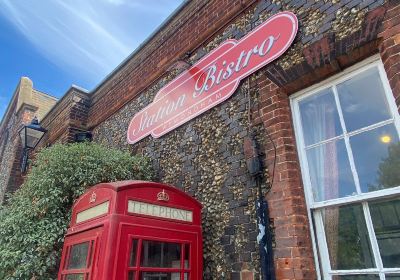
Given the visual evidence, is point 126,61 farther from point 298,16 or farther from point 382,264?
point 382,264

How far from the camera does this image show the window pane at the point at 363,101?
3.04 meters

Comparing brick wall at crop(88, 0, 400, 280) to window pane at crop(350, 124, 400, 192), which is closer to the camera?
window pane at crop(350, 124, 400, 192)

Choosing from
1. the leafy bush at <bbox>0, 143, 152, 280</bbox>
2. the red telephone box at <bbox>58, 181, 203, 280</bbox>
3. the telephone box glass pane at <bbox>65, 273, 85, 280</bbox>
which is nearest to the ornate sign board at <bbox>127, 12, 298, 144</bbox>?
the leafy bush at <bbox>0, 143, 152, 280</bbox>

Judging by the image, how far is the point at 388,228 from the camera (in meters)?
2.73

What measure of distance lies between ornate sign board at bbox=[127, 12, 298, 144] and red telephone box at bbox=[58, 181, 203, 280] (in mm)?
1708

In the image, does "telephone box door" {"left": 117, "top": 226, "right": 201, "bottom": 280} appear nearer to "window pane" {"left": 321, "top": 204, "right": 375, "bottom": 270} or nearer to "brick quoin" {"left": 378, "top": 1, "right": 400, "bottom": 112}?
"window pane" {"left": 321, "top": 204, "right": 375, "bottom": 270}

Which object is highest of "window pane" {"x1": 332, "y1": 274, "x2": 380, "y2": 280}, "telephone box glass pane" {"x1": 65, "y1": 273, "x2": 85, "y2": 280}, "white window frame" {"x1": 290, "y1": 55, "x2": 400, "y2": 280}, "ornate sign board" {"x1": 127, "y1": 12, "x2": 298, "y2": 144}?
"ornate sign board" {"x1": 127, "y1": 12, "x2": 298, "y2": 144}

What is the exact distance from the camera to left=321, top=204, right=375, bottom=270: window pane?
282 centimetres

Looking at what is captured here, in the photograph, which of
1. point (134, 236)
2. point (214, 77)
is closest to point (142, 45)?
point (214, 77)

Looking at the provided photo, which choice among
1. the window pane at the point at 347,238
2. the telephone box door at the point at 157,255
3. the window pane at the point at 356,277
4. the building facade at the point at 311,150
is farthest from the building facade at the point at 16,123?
the window pane at the point at 356,277

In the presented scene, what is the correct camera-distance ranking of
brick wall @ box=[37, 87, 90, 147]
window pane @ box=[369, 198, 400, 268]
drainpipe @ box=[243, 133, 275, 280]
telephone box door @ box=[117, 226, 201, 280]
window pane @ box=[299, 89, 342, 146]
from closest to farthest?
window pane @ box=[369, 198, 400, 268]
telephone box door @ box=[117, 226, 201, 280]
drainpipe @ box=[243, 133, 275, 280]
window pane @ box=[299, 89, 342, 146]
brick wall @ box=[37, 87, 90, 147]

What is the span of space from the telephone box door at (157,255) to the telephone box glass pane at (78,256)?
0.55m

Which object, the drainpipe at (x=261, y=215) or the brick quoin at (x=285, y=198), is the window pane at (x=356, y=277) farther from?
the drainpipe at (x=261, y=215)

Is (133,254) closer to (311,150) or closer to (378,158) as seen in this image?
(311,150)
